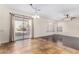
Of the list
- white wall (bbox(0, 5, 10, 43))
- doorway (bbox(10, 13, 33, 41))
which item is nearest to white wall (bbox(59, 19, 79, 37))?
doorway (bbox(10, 13, 33, 41))

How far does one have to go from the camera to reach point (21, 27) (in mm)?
2271

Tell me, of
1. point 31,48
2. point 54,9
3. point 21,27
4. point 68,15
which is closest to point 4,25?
point 21,27

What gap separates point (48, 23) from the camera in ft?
7.52

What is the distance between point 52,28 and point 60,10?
526 millimetres

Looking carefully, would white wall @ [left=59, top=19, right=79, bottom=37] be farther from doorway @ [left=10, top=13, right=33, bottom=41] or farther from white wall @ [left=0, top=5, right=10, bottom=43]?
white wall @ [left=0, top=5, right=10, bottom=43]

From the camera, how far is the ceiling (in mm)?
2139

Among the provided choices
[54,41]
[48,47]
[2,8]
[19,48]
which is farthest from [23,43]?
[2,8]

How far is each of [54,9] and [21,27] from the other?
1010 mm

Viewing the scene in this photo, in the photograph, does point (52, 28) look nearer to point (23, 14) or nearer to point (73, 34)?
point (73, 34)

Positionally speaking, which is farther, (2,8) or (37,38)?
(37,38)

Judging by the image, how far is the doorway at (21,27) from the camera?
7.23 ft

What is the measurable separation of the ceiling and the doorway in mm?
234

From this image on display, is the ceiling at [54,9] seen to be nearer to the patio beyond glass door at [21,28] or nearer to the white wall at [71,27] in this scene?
the white wall at [71,27]

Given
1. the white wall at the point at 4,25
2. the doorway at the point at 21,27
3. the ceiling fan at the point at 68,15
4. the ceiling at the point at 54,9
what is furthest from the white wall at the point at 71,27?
the white wall at the point at 4,25
